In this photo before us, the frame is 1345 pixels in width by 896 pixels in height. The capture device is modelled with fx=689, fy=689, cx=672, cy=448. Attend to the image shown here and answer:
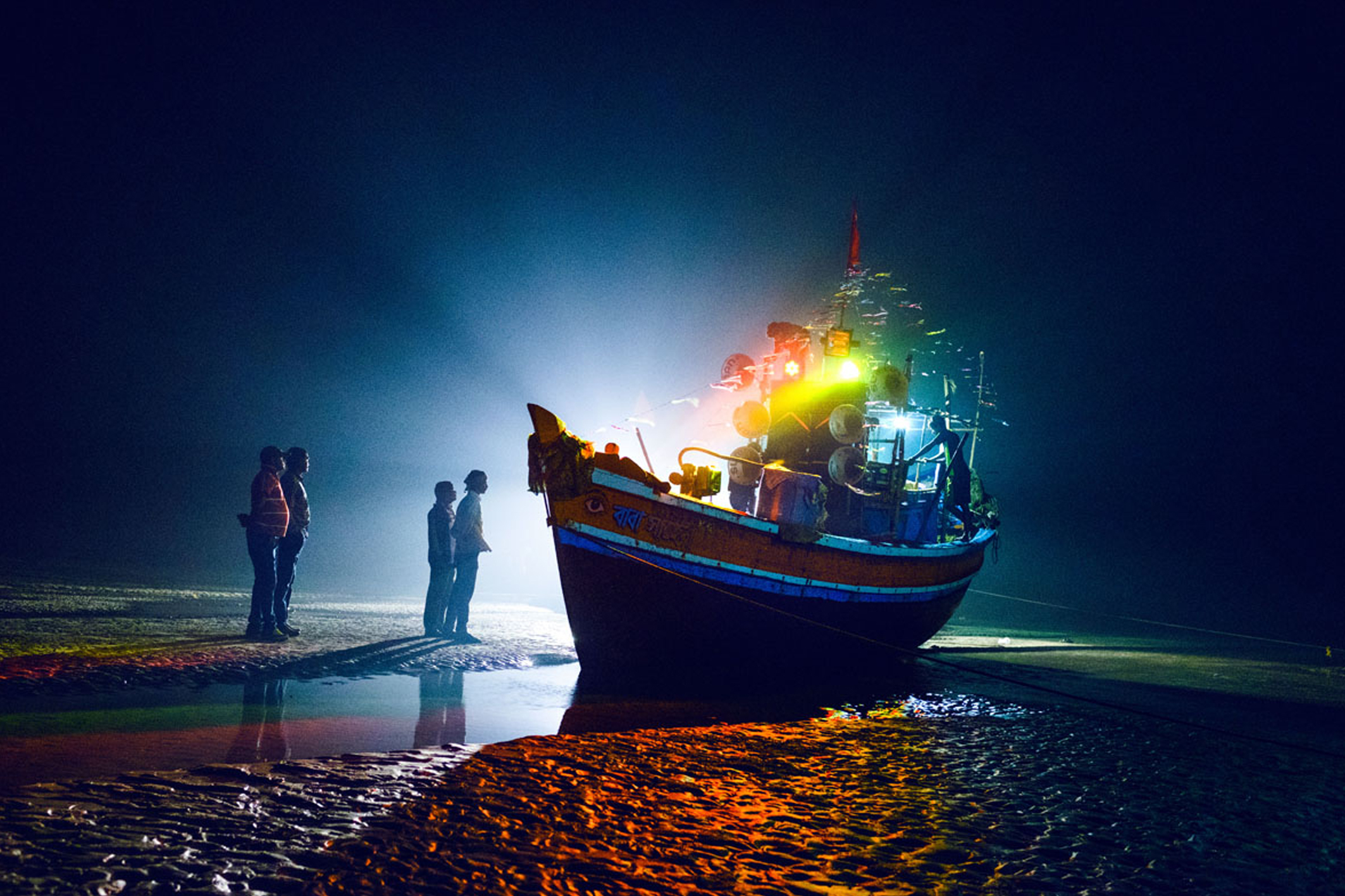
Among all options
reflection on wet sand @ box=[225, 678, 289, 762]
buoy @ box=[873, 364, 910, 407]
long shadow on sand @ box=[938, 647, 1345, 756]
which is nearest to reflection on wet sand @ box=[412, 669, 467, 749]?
reflection on wet sand @ box=[225, 678, 289, 762]

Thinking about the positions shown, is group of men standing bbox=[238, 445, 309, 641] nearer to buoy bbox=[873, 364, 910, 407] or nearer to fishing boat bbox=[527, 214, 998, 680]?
fishing boat bbox=[527, 214, 998, 680]

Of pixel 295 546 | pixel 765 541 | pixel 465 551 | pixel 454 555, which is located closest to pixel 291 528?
pixel 295 546

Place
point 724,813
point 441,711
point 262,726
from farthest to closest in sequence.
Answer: point 441,711, point 262,726, point 724,813

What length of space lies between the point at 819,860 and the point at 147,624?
9.53 metres

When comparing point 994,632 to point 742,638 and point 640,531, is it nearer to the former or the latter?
point 742,638

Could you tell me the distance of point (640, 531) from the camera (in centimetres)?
773

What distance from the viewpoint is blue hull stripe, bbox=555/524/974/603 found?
770 cm

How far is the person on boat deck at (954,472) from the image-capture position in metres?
12.5

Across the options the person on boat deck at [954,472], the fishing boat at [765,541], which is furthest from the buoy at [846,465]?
the person on boat deck at [954,472]

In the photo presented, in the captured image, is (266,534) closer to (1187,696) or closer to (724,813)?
(724,813)

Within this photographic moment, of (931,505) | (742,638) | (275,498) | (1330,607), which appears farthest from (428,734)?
(1330,607)

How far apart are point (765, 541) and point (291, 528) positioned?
611 centimetres

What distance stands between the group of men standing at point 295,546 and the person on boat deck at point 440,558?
0.01 meters

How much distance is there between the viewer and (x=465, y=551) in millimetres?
9758
